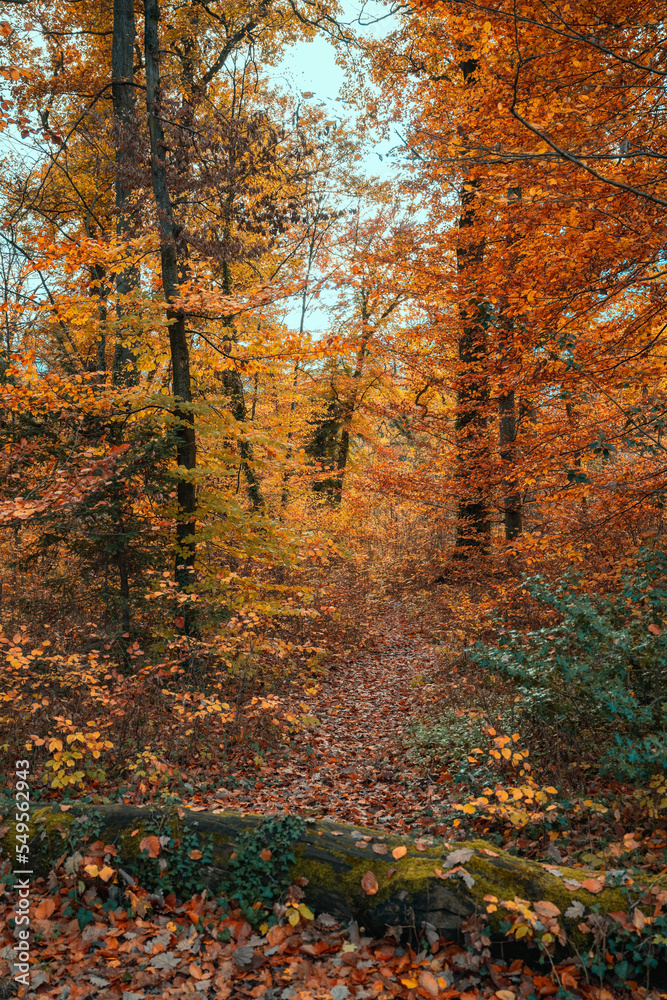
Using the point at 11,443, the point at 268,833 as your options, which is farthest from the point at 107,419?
the point at 268,833

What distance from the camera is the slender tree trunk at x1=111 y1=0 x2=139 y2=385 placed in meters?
8.52

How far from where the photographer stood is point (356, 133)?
15.9 metres

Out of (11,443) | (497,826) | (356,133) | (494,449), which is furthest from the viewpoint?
(356,133)

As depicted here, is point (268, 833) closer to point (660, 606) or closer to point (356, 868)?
point (356, 868)

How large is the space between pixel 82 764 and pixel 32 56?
1669 centimetres

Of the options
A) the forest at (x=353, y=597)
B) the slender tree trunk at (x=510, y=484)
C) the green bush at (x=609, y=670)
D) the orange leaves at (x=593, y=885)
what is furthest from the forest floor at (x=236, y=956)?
the slender tree trunk at (x=510, y=484)

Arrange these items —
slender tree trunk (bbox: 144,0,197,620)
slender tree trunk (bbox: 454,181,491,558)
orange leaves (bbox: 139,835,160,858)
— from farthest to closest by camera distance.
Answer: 1. slender tree trunk (bbox: 454,181,491,558)
2. slender tree trunk (bbox: 144,0,197,620)
3. orange leaves (bbox: 139,835,160,858)

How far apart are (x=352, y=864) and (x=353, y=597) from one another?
33.6ft

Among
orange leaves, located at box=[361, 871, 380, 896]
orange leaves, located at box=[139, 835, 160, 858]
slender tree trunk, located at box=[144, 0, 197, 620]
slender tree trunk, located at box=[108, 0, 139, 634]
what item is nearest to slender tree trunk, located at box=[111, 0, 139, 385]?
slender tree trunk, located at box=[108, 0, 139, 634]

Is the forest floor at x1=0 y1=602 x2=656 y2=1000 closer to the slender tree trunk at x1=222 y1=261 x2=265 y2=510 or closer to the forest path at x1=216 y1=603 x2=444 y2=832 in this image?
the forest path at x1=216 y1=603 x2=444 y2=832

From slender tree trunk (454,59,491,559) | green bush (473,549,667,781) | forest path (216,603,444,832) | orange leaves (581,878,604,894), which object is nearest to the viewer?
orange leaves (581,878,604,894)

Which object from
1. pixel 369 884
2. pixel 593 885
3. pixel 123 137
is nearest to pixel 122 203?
pixel 123 137

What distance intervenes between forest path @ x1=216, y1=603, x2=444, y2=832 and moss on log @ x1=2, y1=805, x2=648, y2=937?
130cm

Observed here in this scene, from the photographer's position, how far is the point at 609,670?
472 cm
